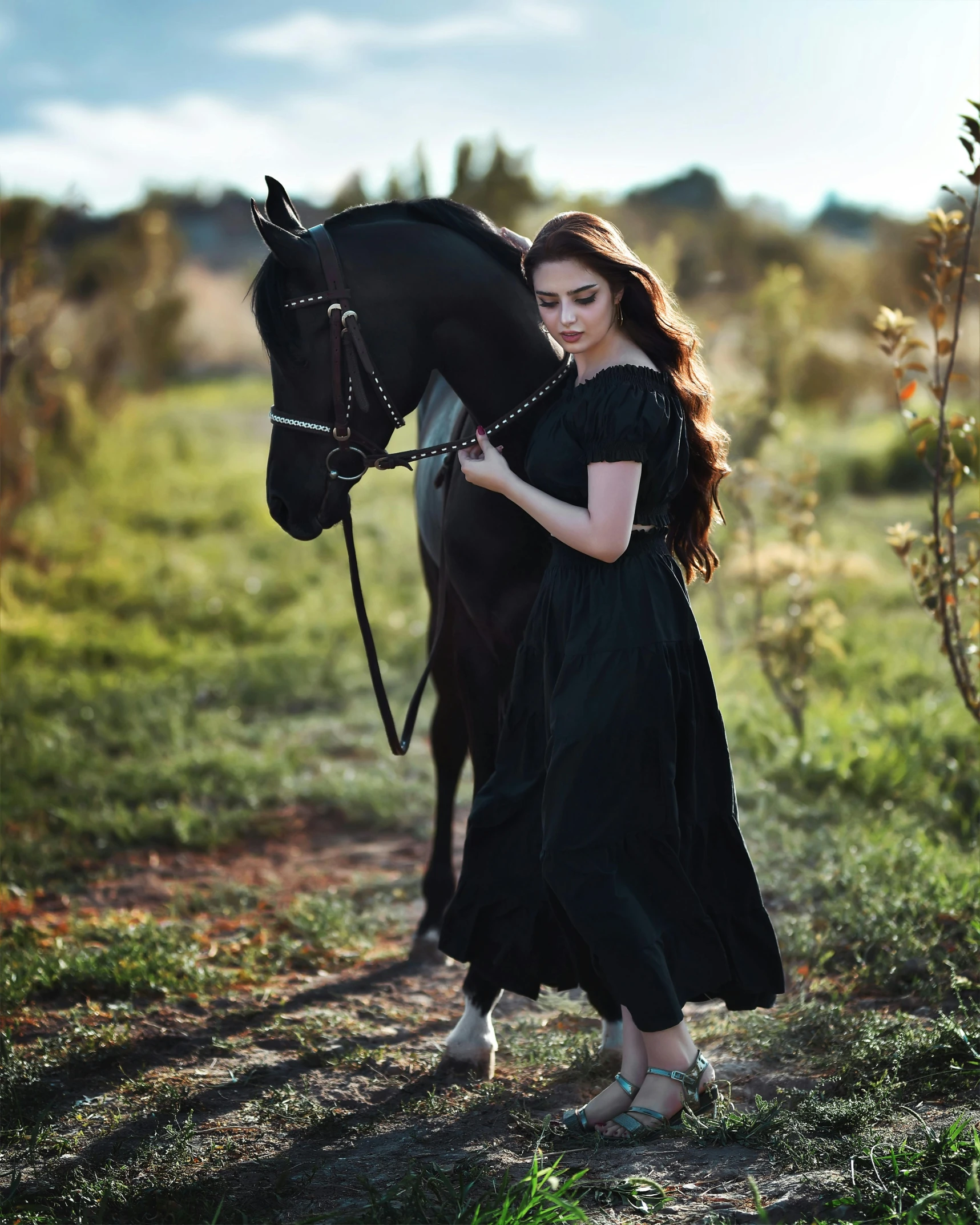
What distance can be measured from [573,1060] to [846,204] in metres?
70.9

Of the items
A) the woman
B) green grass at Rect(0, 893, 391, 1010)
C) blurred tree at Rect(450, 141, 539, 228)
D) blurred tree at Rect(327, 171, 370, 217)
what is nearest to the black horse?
the woman

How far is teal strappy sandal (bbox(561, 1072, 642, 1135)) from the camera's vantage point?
2551mm

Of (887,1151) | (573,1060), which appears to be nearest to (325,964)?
(573,1060)

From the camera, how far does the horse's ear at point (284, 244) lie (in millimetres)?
2646

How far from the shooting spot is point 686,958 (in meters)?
2.56

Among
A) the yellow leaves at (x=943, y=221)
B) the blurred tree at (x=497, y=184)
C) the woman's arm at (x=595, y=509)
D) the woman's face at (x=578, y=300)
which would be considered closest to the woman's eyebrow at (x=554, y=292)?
the woman's face at (x=578, y=300)

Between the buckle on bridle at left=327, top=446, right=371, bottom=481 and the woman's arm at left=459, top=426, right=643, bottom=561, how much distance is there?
1.32 feet

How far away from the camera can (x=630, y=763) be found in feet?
8.20

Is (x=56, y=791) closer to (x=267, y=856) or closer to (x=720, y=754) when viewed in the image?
(x=267, y=856)

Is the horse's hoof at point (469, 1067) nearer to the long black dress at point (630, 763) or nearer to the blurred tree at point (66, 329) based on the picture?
the long black dress at point (630, 763)

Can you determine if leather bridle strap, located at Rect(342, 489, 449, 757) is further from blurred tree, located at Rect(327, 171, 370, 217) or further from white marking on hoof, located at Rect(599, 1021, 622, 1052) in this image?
blurred tree, located at Rect(327, 171, 370, 217)

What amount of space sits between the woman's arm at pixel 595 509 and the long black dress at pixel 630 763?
39 millimetres

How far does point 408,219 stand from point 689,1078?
2.18 meters

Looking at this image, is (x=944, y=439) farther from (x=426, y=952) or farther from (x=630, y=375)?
(x=426, y=952)
